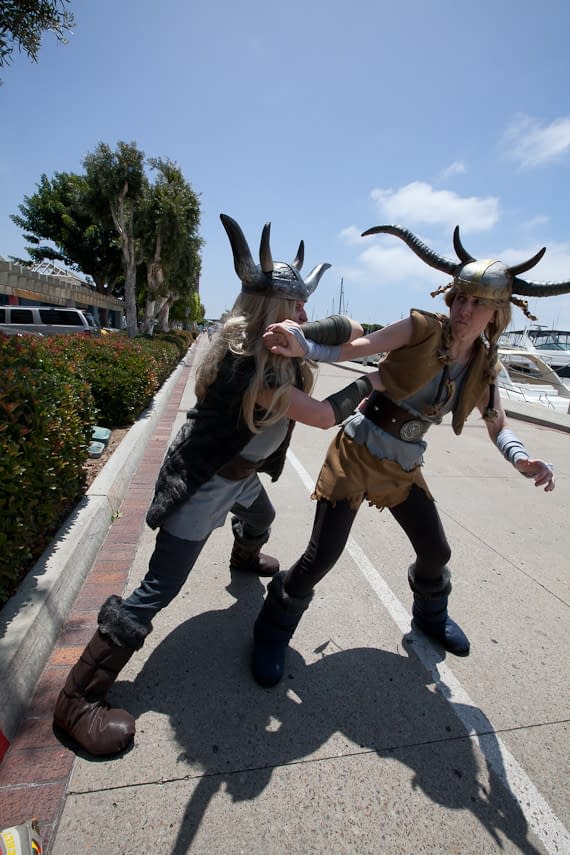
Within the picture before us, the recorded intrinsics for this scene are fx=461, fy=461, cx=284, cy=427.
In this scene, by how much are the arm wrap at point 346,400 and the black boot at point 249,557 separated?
4.46ft

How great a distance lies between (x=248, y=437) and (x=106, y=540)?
2082 millimetres

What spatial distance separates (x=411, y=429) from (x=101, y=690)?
1700mm

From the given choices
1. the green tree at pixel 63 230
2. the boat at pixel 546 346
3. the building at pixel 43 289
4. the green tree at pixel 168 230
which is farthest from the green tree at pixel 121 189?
the boat at pixel 546 346

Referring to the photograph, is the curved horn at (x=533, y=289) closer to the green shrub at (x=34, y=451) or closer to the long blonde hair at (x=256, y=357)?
the long blonde hair at (x=256, y=357)

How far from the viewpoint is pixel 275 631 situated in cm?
220

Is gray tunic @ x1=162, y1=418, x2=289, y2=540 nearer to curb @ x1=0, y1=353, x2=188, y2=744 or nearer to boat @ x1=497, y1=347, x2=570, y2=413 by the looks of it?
curb @ x1=0, y1=353, x2=188, y2=744

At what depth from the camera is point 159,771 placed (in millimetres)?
1708

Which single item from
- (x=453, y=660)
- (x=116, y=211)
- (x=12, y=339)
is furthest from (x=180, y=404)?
(x=116, y=211)

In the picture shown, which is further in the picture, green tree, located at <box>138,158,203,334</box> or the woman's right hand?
green tree, located at <box>138,158,203,334</box>

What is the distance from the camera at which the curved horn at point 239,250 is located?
1.74 m

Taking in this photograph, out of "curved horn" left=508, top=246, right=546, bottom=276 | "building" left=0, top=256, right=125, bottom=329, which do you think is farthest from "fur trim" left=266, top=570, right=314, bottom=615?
"building" left=0, top=256, right=125, bottom=329

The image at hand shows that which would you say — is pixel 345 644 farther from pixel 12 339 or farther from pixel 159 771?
pixel 12 339

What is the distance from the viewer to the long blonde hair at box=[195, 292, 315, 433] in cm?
170

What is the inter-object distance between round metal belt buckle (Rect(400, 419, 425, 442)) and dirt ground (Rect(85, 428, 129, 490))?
2815 mm
